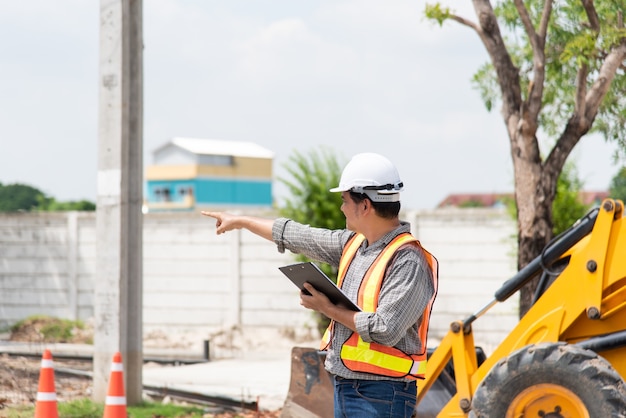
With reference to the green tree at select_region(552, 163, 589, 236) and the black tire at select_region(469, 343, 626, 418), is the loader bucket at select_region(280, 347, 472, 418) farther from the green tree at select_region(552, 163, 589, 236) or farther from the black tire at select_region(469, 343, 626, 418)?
the green tree at select_region(552, 163, 589, 236)

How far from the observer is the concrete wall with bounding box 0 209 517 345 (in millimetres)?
16266

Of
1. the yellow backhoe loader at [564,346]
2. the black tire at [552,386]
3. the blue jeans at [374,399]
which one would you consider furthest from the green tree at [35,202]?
the blue jeans at [374,399]

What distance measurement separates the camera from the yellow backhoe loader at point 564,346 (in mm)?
6164

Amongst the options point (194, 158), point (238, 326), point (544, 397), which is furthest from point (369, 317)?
point (194, 158)

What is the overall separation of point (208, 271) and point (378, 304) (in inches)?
575

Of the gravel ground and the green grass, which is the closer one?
the green grass

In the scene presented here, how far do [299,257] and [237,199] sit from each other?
244 feet

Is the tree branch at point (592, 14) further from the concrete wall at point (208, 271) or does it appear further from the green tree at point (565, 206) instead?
the concrete wall at point (208, 271)

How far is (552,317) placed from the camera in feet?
21.7

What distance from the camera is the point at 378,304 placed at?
12.1ft

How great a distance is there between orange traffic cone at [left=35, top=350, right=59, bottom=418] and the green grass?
34.6 inches

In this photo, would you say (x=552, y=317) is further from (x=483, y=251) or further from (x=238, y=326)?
(x=238, y=326)

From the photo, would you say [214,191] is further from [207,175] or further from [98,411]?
[98,411]

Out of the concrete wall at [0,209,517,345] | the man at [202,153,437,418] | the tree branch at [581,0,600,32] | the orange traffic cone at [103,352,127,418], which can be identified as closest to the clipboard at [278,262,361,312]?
the man at [202,153,437,418]
